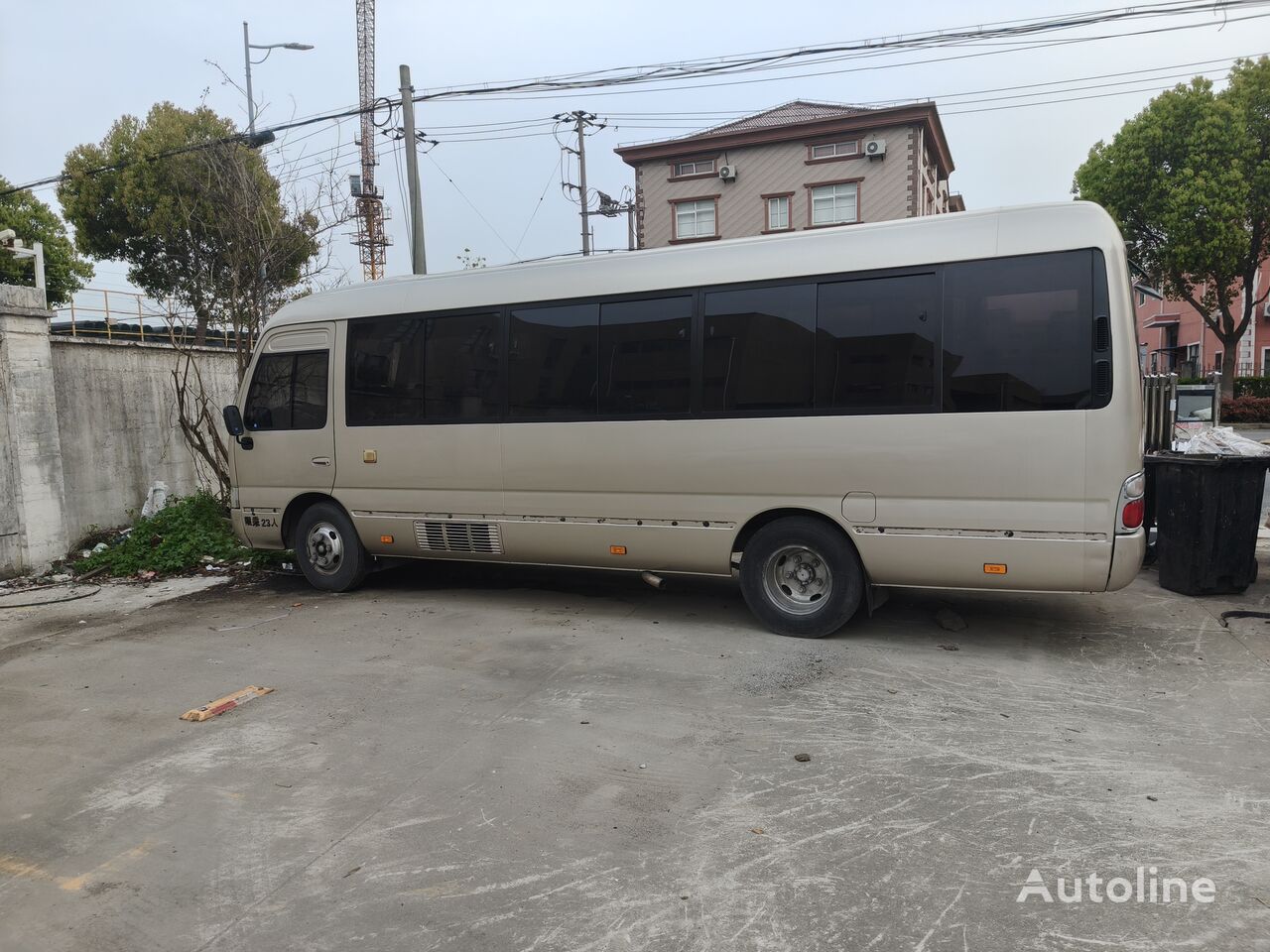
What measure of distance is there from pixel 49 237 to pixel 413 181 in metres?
28.2

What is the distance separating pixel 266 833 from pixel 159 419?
993cm

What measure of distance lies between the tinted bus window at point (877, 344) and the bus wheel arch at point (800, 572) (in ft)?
3.03

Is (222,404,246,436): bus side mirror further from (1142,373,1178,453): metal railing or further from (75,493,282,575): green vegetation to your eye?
(1142,373,1178,453): metal railing

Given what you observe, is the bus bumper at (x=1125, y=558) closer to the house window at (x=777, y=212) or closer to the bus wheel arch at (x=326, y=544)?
the bus wheel arch at (x=326, y=544)

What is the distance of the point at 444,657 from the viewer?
6086mm

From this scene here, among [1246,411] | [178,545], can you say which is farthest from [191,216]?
[1246,411]

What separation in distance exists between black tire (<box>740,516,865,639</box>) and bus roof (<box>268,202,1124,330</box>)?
1.93 meters

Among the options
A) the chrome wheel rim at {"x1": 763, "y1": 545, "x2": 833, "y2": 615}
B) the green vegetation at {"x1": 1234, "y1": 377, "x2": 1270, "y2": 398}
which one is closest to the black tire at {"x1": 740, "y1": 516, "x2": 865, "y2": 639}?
the chrome wheel rim at {"x1": 763, "y1": 545, "x2": 833, "y2": 615}

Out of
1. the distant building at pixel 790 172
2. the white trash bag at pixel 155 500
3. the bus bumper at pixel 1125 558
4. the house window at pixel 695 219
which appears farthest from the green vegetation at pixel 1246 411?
the white trash bag at pixel 155 500

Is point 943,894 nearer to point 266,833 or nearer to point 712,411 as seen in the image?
point 266,833

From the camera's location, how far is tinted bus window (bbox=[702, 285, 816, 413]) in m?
6.10

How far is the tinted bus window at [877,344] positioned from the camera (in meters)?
5.74

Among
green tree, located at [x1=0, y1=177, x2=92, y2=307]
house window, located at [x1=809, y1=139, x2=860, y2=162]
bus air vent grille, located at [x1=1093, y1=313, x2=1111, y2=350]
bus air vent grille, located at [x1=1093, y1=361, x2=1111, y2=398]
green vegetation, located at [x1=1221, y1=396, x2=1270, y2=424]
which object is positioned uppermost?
house window, located at [x1=809, y1=139, x2=860, y2=162]

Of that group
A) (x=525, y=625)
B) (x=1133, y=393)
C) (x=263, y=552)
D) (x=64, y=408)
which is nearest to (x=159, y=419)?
(x=64, y=408)
